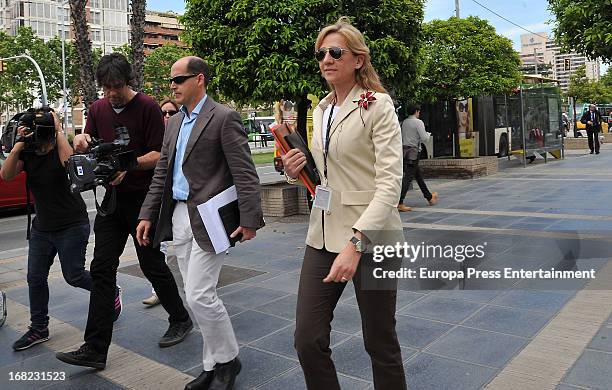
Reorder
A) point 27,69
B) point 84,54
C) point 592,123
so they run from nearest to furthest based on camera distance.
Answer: point 84,54 < point 592,123 < point 27,69

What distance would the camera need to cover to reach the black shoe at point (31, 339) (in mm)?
3961

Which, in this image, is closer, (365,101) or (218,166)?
(365,101)

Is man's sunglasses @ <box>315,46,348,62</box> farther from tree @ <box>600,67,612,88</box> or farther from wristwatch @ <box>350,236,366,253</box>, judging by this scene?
tree @ <box>600,67,612,88</box>

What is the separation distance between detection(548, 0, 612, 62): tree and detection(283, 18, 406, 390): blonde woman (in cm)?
548

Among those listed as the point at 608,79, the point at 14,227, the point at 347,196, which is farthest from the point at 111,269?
the point at 608,79

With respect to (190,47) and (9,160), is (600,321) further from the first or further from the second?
(190,47)

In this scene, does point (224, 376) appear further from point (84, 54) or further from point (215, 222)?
point (84, 54)

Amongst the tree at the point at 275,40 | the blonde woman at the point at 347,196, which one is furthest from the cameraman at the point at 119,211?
the tree at the point at 275,40

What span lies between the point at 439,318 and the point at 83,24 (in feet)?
25.9

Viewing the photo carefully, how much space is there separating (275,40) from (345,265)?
7254 millimetres

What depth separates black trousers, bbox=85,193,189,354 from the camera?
3535 millimetres

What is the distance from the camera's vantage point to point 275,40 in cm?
893

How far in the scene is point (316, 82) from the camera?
29.5 feet

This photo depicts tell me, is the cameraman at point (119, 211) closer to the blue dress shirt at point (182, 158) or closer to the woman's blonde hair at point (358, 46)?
the blue dress shirt at point (182, 158)
